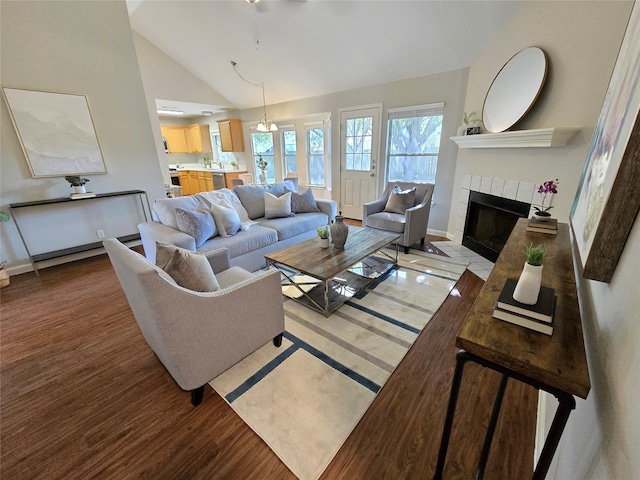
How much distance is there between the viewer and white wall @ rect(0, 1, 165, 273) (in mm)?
2863

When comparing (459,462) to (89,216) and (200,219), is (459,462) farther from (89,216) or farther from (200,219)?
(89,216)

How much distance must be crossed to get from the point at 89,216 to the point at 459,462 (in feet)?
15.4

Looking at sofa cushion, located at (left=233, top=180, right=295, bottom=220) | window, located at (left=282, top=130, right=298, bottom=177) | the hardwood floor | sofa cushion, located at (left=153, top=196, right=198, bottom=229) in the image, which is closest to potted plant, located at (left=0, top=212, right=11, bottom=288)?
the hardwood floor

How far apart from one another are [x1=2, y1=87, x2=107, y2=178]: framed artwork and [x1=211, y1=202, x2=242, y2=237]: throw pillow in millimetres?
2082

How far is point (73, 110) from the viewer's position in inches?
126

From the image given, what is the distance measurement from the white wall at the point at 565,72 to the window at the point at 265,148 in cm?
487

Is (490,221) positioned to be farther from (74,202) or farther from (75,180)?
(74,202)

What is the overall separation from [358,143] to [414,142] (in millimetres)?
1026

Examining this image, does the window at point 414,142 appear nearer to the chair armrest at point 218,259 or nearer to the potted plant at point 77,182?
the chair armrest at point 218,259

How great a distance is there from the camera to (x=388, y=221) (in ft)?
11.2

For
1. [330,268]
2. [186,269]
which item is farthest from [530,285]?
[186,269]

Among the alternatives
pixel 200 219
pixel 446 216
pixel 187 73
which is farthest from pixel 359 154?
pixel 187 73

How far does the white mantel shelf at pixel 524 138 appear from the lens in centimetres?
216

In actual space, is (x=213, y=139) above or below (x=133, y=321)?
above
